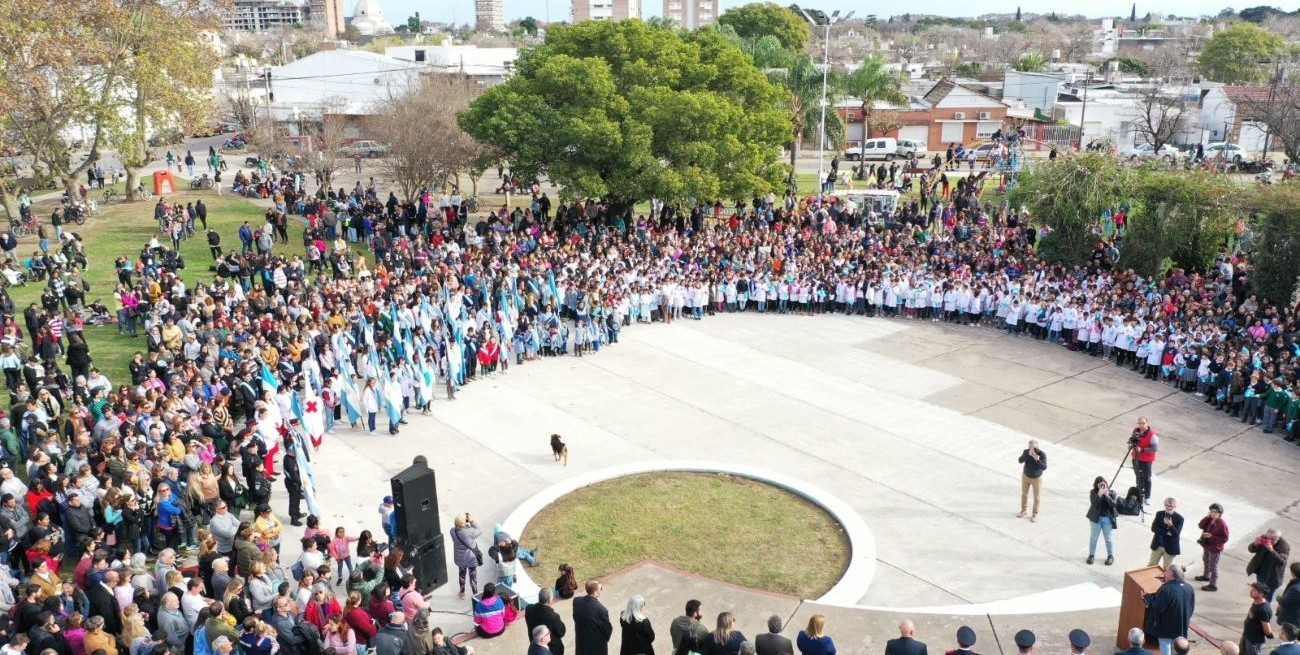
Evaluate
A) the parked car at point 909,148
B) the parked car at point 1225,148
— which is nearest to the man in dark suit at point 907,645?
the parked car at point 909,148

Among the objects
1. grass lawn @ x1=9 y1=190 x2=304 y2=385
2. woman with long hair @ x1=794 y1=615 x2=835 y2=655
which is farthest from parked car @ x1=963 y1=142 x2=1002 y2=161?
woman with long hair @ x1=794 y1=615 x2=835 y2=655

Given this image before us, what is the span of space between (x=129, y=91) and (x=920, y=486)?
111 feet

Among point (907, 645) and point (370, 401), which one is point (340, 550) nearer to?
point (370, 401)

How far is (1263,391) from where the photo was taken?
18.2m

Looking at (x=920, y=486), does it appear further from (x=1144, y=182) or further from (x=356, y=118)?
(x=356, y=118)

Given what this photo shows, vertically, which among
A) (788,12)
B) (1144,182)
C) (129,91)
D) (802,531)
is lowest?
(802,531)

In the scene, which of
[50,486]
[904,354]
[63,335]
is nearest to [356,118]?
[63,335]

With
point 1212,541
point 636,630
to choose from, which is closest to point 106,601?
point 636,630

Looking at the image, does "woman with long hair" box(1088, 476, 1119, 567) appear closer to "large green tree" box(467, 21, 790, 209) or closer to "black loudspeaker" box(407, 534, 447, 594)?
"black loudspeaker" box(407, 534, 447, 594)

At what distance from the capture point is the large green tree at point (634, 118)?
29234 millimetres

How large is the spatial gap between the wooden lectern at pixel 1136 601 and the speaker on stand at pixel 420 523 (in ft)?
25.8

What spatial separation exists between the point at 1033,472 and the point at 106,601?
12.0 meters

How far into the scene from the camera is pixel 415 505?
11.9m

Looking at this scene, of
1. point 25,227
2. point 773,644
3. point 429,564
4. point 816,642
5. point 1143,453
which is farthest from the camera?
point 25,227
